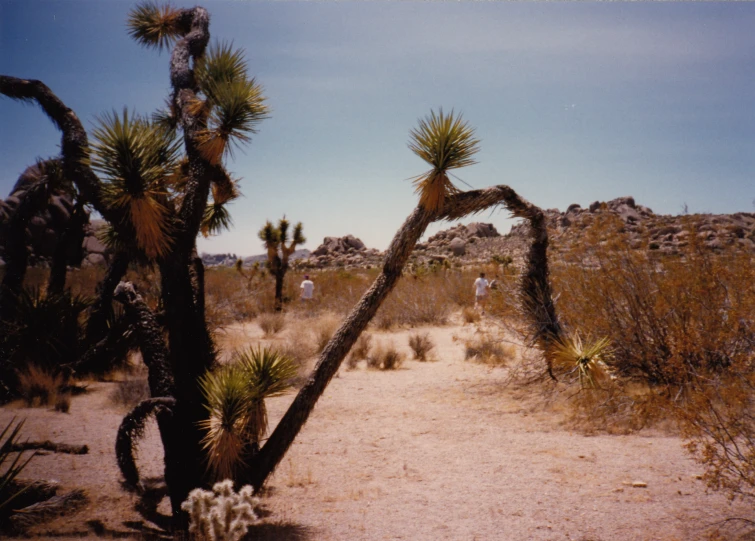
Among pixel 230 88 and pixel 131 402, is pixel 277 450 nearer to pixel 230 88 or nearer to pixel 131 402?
pixel 230 88

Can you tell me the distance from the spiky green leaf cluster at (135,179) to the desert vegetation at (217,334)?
0.02 meters

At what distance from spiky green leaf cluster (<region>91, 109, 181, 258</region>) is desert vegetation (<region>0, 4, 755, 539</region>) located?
0.02 m

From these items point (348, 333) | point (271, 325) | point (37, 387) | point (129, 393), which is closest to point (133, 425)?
point (348, 333)

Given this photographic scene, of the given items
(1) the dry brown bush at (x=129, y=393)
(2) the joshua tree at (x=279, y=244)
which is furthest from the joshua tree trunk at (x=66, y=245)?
(2) the joshua tree at (x=279, y=244)

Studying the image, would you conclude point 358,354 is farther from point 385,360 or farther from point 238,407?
point 238,407

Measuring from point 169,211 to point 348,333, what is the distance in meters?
2.14

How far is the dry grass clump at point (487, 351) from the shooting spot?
11.9 meters

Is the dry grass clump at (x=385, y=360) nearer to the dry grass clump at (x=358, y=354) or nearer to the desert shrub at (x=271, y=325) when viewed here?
the dry grass clump at (x=358, y=354)

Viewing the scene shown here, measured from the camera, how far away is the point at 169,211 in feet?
16.8

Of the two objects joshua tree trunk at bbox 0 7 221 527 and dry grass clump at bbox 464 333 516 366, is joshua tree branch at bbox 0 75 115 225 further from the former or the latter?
dry grass clump at bbox 464 333 516 366

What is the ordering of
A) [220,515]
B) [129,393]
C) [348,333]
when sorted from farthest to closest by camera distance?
[129,393] < [348,333] < [220,515]

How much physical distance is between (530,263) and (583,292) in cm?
→ 98

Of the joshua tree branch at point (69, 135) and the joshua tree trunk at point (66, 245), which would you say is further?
the joshua tree trunk at point (66, 245)

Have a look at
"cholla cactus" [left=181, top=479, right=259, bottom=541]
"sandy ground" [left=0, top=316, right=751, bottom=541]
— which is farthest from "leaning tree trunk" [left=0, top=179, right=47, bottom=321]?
"cholla cactus" [left=181, top=479, right=259, bottom=541]
